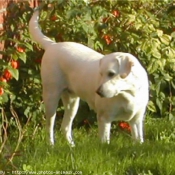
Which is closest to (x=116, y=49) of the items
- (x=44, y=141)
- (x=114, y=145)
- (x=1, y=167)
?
(x=44, y=141)

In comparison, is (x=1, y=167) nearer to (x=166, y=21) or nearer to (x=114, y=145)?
(x=114, y=145)

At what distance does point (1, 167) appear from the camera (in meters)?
4.78

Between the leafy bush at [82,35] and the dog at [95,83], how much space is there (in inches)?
19.8

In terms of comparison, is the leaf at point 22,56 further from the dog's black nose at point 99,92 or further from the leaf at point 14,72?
the dog's black nose at point 99,92

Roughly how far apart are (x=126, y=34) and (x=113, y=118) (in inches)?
63.8

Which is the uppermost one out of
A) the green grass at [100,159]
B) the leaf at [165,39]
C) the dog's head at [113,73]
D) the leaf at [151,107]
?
the leaf at [165,39]

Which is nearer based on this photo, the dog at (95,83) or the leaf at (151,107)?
the dog at (95,83)

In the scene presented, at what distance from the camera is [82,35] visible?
298 inches

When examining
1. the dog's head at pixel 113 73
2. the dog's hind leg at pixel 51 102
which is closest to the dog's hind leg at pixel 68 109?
the dog's hind leg at pixel 51 102

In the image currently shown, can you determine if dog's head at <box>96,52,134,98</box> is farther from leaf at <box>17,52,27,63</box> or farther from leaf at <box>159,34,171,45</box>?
leaf at <box>159,34,171,45</box>

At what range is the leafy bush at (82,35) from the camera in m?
7.41

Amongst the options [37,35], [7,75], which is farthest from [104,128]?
[7,75]

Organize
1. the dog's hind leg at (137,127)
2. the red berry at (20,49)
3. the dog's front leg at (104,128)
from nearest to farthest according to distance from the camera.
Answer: the dog's front leg at (104,128) → the dog's hind leg at (137,127) → the red berry at (20,49)

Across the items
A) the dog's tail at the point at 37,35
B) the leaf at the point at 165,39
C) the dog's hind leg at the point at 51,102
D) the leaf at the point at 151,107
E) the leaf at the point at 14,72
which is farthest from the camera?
the leaf at the point at 151,107
